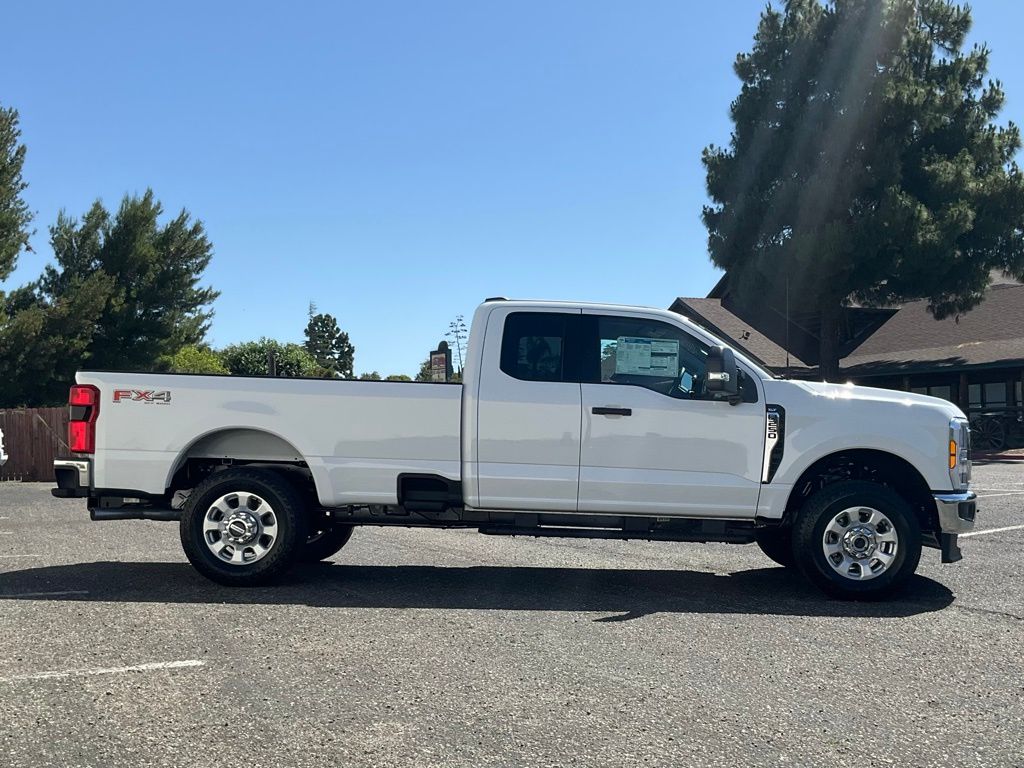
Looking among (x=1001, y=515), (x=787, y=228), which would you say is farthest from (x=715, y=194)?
(x=1001, y=515)

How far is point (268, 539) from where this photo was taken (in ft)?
23.6

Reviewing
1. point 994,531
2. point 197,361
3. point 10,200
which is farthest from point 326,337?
point 994,531

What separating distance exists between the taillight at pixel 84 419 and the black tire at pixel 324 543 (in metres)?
1.99

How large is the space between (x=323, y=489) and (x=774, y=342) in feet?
104

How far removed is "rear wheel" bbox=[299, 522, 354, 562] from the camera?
8.42 m

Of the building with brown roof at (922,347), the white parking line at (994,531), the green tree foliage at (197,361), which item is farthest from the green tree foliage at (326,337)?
the white parking line at (994,531)

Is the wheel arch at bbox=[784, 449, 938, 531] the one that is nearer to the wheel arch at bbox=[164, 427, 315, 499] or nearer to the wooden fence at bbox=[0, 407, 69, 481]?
the wheel arch at bbox=[164, 427, 315, 499]

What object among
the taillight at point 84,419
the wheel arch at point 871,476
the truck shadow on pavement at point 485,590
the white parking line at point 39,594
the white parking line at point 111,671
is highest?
the taillight at point 84,419

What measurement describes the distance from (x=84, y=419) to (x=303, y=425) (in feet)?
5.36

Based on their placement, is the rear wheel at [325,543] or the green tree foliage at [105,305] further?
the green tree foliage at [105,305]

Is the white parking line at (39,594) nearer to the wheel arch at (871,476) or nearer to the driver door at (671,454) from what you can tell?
the driver door at (671,454)

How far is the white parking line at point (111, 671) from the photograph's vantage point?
4.80 metres

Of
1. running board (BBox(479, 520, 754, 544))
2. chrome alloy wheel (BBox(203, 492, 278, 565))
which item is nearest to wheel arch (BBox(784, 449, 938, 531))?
running board (BBox(479, 520, 754, 544))

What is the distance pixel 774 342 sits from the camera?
36.8 meters
